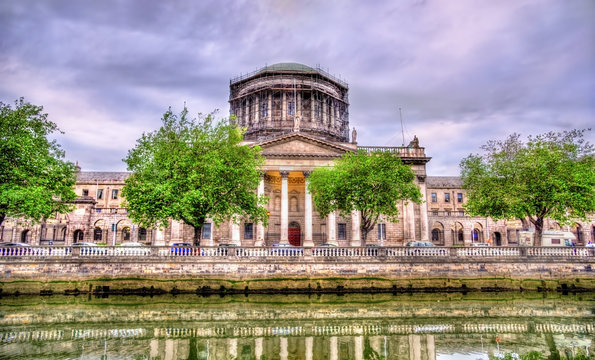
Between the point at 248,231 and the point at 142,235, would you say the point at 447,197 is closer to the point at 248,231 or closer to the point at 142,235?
the point at 248,231

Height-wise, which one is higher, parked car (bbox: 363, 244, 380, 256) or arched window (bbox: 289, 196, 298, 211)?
arched window (bbox: 289, 196, 298, 211)

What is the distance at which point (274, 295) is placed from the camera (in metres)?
25.3

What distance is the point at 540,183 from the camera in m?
31.4

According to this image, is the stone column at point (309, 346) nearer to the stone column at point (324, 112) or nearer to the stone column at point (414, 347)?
the stone column at point (414, 347)

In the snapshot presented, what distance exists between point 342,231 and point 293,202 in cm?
662

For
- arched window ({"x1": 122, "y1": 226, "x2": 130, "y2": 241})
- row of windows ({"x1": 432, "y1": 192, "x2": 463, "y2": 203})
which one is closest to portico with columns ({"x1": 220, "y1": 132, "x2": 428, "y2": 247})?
arched window ({"x1": 122, "y1": 226, "x2": 130, "y2": 241})

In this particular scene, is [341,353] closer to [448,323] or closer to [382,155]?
[448,323]

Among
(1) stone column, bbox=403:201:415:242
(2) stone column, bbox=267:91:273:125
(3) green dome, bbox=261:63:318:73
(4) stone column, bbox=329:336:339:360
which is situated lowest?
(4) stone column, bbox=329:336:339:360

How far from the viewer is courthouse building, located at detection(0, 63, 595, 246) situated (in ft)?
148

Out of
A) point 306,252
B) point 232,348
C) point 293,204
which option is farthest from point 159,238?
point 232,348

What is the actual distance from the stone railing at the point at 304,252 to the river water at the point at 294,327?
2.85 metres

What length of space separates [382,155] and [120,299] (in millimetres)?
22143

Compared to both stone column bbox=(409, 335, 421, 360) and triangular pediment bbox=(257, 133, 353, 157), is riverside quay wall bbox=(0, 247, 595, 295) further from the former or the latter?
triangular pediment bbox=(257, 133, 353, 157)

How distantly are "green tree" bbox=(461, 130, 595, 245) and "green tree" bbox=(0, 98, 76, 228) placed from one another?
1218 inches
